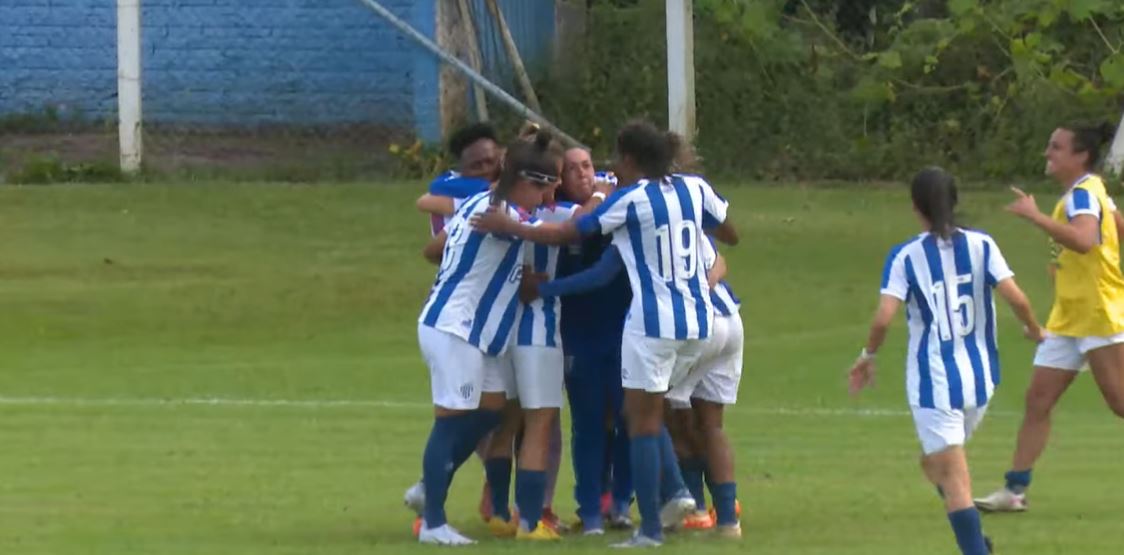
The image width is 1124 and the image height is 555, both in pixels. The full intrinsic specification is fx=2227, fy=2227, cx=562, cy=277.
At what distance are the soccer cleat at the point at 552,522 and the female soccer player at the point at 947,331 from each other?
1804 mm

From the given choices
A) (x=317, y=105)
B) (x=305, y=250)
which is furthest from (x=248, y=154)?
(x=305, y=250)

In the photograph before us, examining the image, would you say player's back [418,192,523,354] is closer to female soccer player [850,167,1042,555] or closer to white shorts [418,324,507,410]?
white shorts [418,324,507,410]

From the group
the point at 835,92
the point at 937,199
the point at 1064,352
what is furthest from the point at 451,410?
the point at 835,92

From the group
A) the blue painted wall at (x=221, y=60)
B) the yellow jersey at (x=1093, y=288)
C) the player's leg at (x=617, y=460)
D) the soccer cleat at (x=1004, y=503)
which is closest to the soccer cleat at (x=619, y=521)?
the player's leg at (x=617, y=460)

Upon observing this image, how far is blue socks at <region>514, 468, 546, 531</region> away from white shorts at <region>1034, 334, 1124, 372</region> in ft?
8.52

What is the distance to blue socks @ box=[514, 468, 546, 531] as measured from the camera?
915cm

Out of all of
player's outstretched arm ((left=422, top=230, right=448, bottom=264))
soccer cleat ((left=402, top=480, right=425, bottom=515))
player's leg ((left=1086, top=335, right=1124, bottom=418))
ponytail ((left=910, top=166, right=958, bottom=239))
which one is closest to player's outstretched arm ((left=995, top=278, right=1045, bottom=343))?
ponytail ((left=910, top=166, right=958, bottom=239))

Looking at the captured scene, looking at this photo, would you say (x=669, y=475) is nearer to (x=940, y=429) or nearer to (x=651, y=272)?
(x=651, y=272)

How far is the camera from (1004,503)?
33.0 feet

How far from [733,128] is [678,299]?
53.5 feet

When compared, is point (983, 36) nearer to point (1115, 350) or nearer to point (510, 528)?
point (1115, 350)

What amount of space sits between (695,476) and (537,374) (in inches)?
45.3

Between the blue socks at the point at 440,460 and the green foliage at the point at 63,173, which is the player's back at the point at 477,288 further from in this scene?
the green foliage at the point at 63,173

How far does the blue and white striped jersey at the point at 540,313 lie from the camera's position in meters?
9.08
